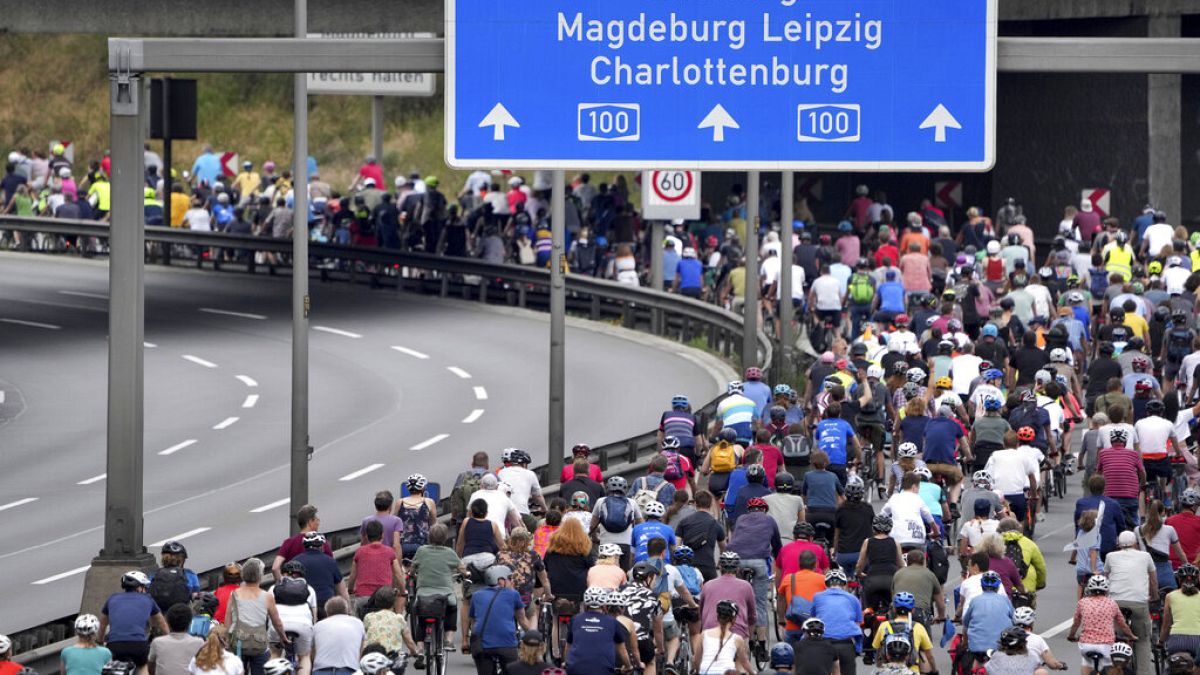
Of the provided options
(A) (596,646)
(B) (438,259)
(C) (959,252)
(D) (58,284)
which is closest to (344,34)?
(B) (438,259)

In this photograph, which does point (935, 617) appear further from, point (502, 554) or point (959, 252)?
point (959, 252)

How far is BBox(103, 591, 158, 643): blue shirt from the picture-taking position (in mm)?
16578

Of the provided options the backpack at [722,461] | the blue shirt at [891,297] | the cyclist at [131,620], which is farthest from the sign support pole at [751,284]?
the cyclist at [131,620]

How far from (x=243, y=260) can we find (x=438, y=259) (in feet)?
22.3

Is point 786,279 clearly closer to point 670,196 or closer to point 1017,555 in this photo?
point 670,196

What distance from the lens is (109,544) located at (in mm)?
18141

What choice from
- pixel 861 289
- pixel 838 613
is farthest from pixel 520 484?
pixel 861 289

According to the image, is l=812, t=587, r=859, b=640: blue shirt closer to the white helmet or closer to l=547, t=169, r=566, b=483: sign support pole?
the white helmet

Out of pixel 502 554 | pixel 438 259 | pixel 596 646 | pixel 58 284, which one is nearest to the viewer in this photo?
pixel 596 646

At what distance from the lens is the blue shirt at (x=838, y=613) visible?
17625 millimetres

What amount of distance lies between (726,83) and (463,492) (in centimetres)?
487

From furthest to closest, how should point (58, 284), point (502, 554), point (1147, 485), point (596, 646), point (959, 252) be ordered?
point (58, 284)
point (959, 252)
point (1147, 485)
point (502, 554)
point (596, 646)

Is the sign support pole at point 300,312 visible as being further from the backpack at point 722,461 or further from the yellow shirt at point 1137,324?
the yellow shirt at point 1137,324

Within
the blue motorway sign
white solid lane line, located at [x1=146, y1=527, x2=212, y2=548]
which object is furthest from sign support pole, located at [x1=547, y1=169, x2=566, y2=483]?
the blue motorway sign
